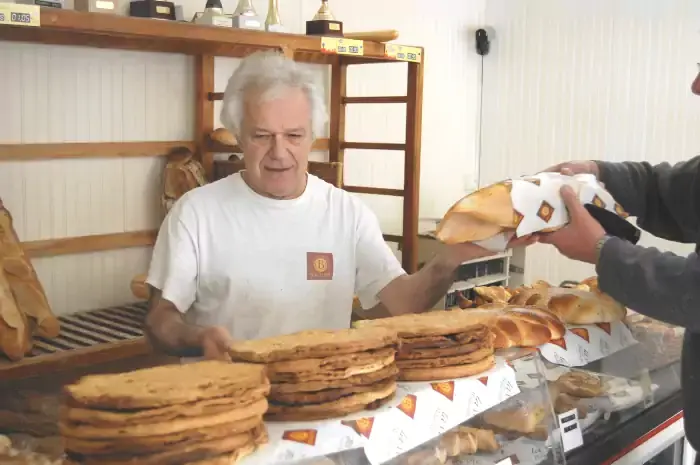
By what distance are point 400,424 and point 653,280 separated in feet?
1.99

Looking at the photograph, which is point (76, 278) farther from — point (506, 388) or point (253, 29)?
point (506, 388)

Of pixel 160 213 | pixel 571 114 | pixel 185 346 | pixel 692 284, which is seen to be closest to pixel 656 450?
pixel 692 284

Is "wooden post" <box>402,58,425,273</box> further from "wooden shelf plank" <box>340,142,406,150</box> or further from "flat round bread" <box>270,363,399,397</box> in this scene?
"flat round bread" <box>270,363,399,397</box>

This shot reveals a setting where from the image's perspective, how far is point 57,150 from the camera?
111 inches

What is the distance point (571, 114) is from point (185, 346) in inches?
131

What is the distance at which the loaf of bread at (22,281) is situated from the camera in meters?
2.40

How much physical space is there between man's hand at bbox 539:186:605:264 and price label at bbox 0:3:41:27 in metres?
1.47

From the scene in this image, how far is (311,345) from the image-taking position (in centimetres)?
118

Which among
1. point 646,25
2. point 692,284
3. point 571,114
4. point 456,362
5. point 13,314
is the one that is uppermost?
point 646,25

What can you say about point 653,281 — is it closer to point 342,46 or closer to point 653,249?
point 653,249

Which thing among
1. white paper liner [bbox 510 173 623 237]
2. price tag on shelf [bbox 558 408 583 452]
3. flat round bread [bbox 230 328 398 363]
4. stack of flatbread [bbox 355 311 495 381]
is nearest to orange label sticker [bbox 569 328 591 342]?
price tag on shelf [bbox 558 408 583 452]

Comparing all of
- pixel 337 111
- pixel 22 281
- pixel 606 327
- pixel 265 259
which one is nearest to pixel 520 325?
pixel 606 327

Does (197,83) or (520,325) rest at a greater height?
(197,83)

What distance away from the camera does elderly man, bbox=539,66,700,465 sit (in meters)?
1.45
